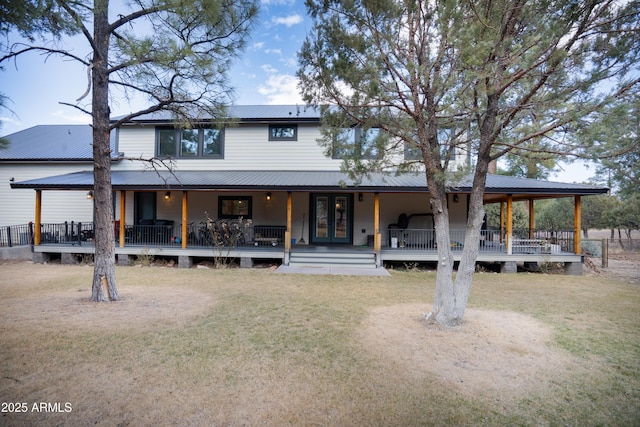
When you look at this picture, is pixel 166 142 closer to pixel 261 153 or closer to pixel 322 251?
pixel 261 153

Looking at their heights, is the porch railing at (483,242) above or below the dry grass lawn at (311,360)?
above

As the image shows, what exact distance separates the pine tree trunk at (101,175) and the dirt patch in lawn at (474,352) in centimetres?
540

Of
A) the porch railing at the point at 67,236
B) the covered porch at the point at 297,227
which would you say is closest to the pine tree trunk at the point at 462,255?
the covered porch at the point at 297,227

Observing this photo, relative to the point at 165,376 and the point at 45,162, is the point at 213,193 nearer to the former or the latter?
the point at 45,162

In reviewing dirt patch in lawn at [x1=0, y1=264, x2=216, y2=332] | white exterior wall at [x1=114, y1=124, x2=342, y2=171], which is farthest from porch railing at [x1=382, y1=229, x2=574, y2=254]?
dirt patch in lawn at [x1=0, y1=264, x2=216, y2=332]

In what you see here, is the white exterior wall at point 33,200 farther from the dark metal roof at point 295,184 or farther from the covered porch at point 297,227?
the dark metal roof at point 295,184

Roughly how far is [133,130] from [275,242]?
8.52 meters

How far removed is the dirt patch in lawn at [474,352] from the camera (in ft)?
11.0

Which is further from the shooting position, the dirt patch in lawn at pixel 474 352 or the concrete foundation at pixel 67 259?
the concrete foundation at pixel 67 259

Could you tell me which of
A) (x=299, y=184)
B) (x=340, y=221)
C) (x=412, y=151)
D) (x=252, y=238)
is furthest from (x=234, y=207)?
(x=412, y=151)

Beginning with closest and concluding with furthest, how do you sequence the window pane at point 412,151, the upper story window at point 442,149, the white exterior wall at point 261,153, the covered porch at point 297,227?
Answer: the upper story window at point 442,149
the window pane at point 412,151
the covered porch at point 297,227
the white exterior wall at point 261,153

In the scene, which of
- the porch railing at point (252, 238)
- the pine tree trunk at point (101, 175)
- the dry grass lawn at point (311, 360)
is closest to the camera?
the dry grass lawn at point (311, 360)

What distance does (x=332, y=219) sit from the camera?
1301cm

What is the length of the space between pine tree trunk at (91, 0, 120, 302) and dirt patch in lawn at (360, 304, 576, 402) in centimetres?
540
